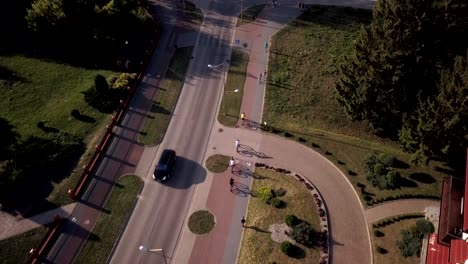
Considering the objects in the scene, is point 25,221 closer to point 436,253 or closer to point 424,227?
point 424,227

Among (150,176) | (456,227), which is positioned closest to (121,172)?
(150,176)

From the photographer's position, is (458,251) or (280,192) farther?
(280,192)

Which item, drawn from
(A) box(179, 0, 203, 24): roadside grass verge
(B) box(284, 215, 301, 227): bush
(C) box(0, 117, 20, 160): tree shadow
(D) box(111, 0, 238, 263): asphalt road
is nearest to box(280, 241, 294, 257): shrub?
(B) box(284, 215, 301, 227): bush

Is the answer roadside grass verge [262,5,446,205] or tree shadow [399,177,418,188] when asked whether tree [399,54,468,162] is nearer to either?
tree shadow [399,177,418,188]

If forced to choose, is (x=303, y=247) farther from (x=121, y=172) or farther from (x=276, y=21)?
(x=276, y=21)

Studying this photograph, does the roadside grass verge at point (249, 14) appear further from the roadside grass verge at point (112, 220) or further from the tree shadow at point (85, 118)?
the roadside grass verge at point (112, 220)

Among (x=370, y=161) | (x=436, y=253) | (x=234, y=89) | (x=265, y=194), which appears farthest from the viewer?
(x=234, y=89)

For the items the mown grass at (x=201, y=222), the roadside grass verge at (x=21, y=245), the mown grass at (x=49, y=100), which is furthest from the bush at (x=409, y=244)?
the roadside grass verge at (x=21, y=245)

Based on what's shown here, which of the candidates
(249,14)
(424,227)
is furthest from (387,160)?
(249,14)
